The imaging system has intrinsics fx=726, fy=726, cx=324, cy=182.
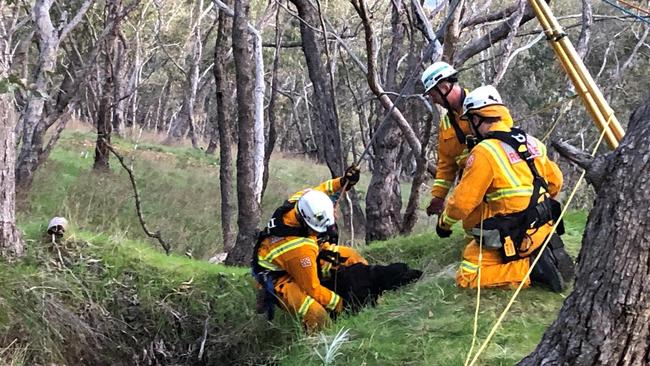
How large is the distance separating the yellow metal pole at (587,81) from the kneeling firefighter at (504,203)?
0.61 m

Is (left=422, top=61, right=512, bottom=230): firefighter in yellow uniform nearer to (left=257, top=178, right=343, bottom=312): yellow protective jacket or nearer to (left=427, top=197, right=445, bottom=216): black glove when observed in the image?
(left=427, top=197, right=445, bottom=216): black glove

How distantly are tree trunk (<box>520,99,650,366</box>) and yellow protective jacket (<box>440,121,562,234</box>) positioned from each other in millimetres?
2087

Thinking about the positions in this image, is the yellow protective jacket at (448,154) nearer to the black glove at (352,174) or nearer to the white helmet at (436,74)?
the white helmet at (436,74)

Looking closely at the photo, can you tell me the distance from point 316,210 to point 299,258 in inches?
16.5

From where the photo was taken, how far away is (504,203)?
5059mm

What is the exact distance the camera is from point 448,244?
22.8 ft

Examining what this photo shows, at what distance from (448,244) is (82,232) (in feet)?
11.9

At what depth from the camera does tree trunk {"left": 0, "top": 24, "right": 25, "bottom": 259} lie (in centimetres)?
584

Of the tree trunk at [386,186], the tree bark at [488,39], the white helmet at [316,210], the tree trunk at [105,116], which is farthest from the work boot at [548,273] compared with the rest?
the tree trunk at [105,116]

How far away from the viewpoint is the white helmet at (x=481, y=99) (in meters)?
5.20

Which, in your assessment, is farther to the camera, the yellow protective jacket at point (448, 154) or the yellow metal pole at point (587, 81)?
the yellow protective jacket at point (448, 154)

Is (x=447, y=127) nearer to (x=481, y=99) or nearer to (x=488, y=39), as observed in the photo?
(x=481, y=99)

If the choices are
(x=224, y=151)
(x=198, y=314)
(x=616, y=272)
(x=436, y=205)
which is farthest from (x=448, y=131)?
(x=224, y=151)

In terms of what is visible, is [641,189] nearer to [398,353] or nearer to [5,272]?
[398,353]
